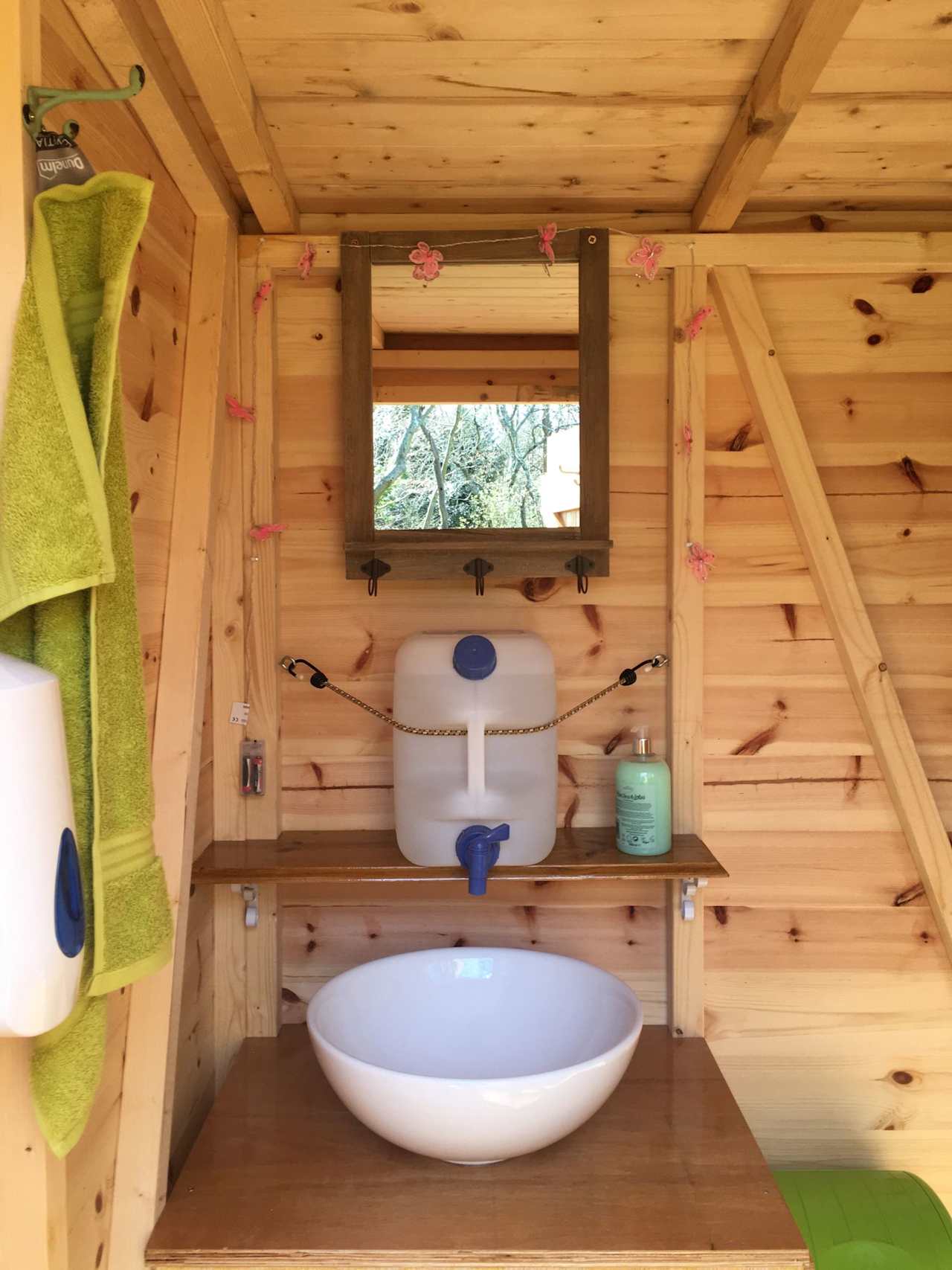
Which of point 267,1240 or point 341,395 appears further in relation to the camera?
point 341,395

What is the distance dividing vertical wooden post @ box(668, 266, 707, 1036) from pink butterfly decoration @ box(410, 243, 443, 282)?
363 mm

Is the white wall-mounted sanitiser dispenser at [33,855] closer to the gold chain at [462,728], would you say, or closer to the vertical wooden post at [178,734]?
the vertical wooden post at [178,734]

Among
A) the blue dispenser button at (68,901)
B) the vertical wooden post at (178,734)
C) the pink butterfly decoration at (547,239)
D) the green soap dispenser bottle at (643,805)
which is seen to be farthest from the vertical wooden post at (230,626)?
the blue dispenser button at (68,901)

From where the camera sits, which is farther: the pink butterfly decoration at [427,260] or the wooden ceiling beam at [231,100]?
the pink butterfly decoration at [427,260]

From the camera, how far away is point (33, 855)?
Answer: 0.64 meters

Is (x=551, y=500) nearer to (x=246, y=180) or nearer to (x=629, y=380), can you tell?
(x=629, y=380)

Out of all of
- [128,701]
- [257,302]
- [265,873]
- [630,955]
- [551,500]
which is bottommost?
[630,955]

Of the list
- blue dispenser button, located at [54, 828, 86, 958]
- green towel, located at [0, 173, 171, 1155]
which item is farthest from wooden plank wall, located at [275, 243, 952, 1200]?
blue dispenser button, located at [54, 828, 86, 958]

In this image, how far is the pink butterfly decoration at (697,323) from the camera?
4.86 feet

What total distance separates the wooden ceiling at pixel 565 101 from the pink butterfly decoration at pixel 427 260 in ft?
0.28

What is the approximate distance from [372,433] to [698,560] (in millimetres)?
533

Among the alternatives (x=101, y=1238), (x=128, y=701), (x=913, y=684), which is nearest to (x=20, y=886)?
(x=128, y=701)

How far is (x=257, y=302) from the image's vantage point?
1.48 m

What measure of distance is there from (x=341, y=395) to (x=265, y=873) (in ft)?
2.36
